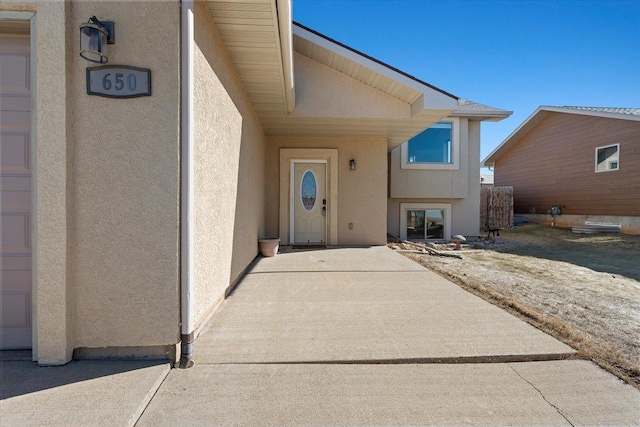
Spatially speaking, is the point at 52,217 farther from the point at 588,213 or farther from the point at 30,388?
the point at 588,213

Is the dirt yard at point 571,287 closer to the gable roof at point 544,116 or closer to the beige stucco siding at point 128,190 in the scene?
the beige stucco siding at point 128,190

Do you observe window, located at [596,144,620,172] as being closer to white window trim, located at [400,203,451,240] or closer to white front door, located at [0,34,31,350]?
white window trim, located at [400,203,451,240]

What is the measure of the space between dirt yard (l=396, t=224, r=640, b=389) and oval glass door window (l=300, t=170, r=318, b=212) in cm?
303

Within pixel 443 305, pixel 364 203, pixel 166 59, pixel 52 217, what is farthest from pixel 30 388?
pixel 364 203

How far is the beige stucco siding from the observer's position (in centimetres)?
241

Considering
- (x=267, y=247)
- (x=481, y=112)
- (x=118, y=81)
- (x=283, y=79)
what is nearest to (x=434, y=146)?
(x=481, y=112)

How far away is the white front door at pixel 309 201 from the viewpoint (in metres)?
8.50

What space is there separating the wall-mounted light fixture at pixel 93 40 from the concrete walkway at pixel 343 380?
235cm

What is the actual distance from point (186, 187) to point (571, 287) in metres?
5.73

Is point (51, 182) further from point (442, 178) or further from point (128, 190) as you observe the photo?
point (442, 178)

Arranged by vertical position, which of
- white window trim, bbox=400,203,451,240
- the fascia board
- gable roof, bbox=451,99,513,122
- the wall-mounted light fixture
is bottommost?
white window trim, bbox=400,203,451,240

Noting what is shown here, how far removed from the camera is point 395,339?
288 cm

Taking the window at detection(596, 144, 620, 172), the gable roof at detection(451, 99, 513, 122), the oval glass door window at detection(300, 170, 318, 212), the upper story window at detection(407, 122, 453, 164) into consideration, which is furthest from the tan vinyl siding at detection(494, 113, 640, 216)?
the oval glass door window at detection(300, 170, 318, 212)

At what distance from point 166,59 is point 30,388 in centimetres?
255
